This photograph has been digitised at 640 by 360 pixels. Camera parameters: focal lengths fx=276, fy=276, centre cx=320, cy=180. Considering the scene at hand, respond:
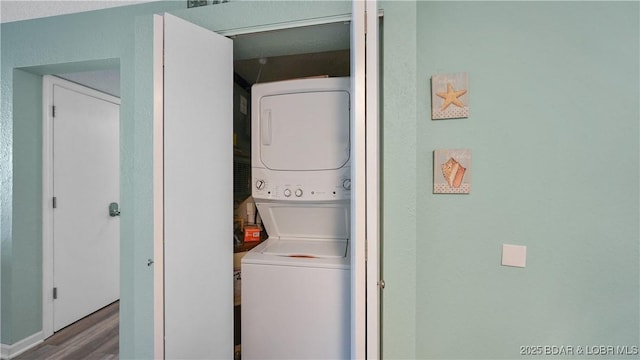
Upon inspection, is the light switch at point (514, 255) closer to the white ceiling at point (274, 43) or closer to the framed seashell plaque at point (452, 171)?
the framed seashell plaque at point (452, 171)

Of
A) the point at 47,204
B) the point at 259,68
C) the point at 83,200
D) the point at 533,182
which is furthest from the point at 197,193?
the point at 83,200

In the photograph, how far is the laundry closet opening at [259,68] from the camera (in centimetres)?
163

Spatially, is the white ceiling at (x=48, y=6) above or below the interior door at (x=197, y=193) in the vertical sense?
above

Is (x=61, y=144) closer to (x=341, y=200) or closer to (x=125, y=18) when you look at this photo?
(x=125, y=18)

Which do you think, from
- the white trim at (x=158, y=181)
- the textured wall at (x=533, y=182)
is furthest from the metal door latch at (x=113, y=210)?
the textured wall at (x=533, y=182)

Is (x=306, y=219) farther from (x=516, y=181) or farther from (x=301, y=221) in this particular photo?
(x=516, y=181)

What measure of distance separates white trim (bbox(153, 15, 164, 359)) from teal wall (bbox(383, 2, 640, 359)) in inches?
41.2

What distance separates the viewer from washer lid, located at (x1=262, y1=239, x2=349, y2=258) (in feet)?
5.72

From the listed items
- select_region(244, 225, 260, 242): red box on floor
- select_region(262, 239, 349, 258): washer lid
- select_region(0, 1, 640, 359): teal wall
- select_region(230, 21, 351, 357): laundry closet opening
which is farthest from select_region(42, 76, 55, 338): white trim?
select_region(262, 239, 349, 258): washer lid

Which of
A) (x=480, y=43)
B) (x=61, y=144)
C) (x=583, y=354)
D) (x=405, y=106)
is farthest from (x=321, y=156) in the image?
(x=61, y=144)

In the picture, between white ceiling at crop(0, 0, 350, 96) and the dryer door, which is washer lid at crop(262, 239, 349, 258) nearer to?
the dryer door

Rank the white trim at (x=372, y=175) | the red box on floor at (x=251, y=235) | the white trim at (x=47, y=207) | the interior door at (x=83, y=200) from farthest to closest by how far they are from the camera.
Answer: the interior door at (x=83, y=200)
the white trim at (x=47, y=207)
the red box on floor at (x=251, y=235)
the white trim at (x=372, y=175)

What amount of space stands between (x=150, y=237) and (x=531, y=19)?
233 centimetres

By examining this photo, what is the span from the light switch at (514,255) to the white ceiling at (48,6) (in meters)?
2.63
